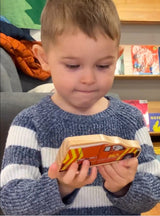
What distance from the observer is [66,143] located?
535 mm

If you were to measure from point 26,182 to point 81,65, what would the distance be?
305 mm

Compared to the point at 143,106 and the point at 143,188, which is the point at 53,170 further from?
the point at 143,106

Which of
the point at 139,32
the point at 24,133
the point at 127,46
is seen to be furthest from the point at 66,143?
the point at 139,32

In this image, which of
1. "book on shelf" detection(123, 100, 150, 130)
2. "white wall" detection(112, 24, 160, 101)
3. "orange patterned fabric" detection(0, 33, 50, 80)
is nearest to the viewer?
"orange patterned fabric" detection(0, 33, 50, 80)

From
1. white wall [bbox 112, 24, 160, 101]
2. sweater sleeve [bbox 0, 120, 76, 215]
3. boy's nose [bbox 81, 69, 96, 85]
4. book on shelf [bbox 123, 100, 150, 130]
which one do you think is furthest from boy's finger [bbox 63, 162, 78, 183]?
white wall [bbox 112, 24, 160, 101]

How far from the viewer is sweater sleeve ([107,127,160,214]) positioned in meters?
0.74

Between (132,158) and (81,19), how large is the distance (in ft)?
1.10

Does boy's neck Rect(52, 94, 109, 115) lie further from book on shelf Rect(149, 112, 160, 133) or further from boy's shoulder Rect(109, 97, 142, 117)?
book on shelf Rect(149, 112, 160, 133)

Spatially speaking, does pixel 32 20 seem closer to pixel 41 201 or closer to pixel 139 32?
pixel 139 32

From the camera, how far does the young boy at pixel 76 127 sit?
27.6 inches

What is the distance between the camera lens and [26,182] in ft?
2.41

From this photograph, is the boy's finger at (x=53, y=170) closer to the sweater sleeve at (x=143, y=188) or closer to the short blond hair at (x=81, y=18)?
the sweater sleeve at (x=143, y=188)

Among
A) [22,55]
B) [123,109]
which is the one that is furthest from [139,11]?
[123,109]

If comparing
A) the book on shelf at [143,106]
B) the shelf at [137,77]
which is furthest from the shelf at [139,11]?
the book on shelf at [143,106]
